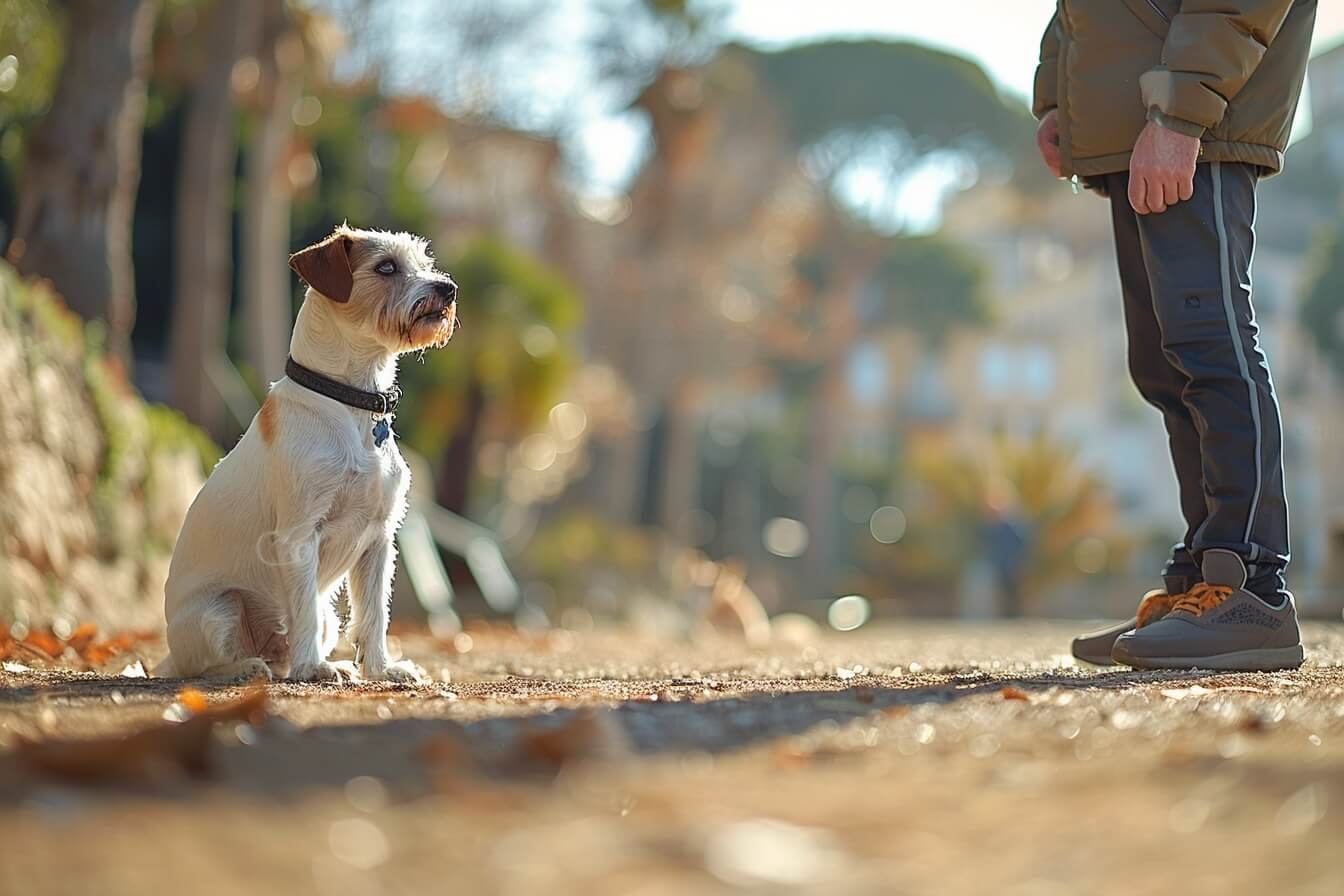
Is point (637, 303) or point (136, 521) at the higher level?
point (637, 303)

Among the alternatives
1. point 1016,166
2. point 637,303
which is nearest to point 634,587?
point 637,303

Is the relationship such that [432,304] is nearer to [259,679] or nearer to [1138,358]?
[259,679]

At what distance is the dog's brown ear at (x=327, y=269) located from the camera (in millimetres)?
4477

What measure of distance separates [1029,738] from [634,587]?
1765 cm

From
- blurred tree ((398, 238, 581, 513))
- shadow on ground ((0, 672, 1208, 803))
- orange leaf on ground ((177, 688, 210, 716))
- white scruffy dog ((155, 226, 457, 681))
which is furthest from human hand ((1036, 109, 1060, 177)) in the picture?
blurred tree ((398, 238, 581, 513))

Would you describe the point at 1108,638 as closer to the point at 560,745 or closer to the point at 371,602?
the point at 371,602

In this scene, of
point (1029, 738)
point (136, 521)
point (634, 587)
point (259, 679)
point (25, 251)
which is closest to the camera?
point (1029, 738)

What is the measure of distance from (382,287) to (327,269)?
0.19 meters

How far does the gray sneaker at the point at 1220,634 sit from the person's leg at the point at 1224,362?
81 mm

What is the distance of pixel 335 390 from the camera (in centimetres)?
432

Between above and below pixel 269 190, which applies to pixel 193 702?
below

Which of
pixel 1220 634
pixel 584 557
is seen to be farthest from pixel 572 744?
pixel 584 557

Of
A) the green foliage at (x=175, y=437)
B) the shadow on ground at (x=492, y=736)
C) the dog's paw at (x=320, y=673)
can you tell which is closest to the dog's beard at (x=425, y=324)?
the dog's paw at (x=320, y=673)

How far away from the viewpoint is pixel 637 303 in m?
34.3
